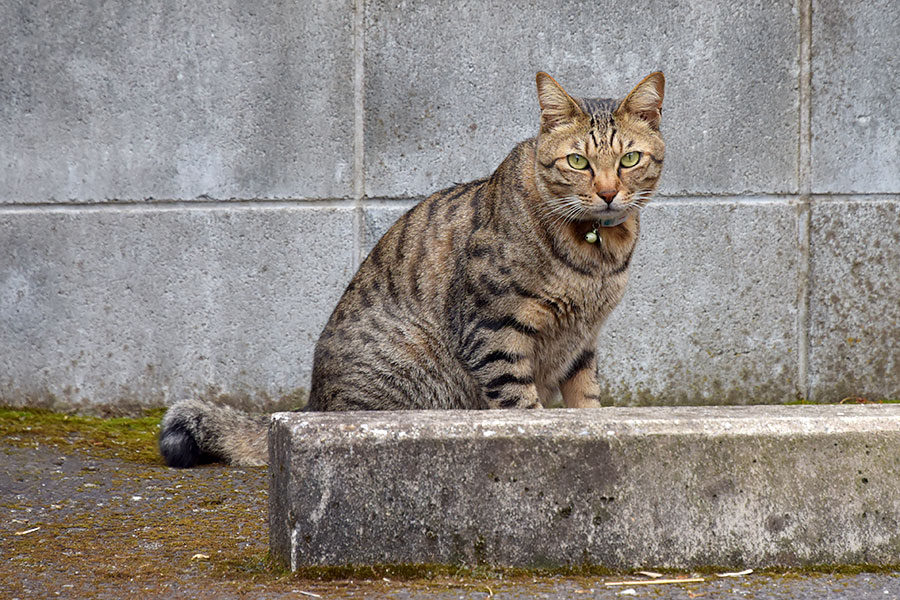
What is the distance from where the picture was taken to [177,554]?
104 inches

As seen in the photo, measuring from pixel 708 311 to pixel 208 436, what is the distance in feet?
8.09

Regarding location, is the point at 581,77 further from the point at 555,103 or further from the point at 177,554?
the point at 177,554

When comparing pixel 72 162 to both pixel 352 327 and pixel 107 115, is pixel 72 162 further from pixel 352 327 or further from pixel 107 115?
pixel 352 327

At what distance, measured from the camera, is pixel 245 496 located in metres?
3.37

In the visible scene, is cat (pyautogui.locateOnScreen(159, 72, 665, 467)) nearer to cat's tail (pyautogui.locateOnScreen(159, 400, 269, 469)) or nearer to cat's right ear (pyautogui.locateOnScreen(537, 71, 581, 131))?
cat's right ear (pyautogui.locateOnScreen(537, 71, 581, 131))

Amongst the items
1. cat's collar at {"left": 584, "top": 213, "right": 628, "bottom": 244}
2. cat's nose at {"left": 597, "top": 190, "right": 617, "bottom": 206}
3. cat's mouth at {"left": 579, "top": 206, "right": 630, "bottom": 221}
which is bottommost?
cat's collar at {"left": 584, "top": 213, "right": 628, "bottom": 244}

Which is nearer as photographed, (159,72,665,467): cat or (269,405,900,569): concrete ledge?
(269,405,900,569): concrete ledge

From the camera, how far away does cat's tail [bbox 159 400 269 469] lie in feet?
12.5

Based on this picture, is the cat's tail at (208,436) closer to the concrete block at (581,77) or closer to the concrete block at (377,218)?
the concrete block at (377,218)

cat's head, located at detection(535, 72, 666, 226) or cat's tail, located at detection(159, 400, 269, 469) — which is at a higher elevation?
cat's head, located at detection(535, 72, 666, 226)

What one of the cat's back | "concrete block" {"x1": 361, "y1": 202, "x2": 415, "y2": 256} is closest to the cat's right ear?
the cat's back

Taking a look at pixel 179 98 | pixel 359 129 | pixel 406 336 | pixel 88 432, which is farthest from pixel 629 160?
pixel 88 432

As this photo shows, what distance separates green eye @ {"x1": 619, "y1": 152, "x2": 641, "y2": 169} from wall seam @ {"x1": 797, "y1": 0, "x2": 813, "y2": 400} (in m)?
1.88

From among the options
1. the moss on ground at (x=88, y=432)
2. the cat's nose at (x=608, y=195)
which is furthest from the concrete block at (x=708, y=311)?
the moss on ground at (x=88, y=432)
